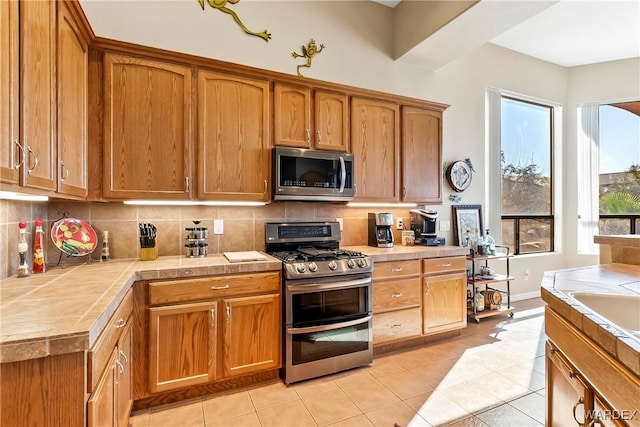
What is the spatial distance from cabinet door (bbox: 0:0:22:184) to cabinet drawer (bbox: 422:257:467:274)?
9.35 ft

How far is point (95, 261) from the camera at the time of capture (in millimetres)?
2266

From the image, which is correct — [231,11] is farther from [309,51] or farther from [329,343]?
[329,343]

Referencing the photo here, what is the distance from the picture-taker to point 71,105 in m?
1.76

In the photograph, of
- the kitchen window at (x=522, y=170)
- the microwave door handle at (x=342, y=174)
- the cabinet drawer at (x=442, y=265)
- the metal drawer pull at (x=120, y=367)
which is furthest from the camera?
the kitchen window at (x=522, y=170)

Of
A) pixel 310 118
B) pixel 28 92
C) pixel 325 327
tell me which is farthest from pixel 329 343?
pixel 28 92

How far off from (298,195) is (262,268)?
2.33ft

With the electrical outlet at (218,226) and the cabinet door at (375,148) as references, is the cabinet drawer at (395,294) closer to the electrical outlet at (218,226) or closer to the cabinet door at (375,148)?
the cabinet door at (375,148)

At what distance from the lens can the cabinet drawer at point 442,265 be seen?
294 cm

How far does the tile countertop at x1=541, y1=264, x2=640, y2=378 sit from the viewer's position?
850 mm

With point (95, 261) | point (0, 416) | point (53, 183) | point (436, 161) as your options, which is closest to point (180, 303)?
point (95, 261)

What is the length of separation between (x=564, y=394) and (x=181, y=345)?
205 centimetres

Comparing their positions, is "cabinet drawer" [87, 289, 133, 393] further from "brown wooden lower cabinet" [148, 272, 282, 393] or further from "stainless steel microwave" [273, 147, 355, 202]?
"stainless steel microwave" [273, 147, 355, 202]

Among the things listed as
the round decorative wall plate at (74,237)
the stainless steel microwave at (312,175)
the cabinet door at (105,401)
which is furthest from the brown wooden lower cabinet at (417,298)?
the round decorative wall plate at (74,237)

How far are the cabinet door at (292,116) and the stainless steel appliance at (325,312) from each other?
0.99m
